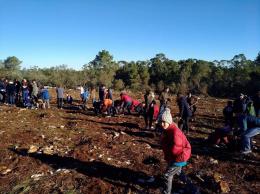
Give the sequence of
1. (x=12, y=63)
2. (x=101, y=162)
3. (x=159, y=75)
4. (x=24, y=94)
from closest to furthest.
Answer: (x=101, y=162) < (x=24, y=94) < (x=159, y=75) < (x=12, y=63)

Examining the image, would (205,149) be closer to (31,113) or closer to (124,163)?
(124,163)

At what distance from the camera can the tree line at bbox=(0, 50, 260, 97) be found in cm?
5594

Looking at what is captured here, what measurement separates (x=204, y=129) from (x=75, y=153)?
6.97 metres

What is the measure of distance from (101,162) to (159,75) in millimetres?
62364

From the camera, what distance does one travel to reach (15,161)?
8.80 meters

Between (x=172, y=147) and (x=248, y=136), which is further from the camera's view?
(x=248, y=136)

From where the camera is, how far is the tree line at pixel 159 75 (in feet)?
184

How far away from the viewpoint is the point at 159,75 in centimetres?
7012

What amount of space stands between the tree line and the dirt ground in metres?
39.4

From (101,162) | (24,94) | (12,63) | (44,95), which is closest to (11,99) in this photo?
(24,94)

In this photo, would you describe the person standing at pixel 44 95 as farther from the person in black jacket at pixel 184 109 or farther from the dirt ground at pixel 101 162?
the person in black jacket at pixel 184 109

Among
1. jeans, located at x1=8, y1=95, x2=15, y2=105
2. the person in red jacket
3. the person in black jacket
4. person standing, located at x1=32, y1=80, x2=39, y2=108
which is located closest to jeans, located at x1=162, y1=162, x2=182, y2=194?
the person in red jacket

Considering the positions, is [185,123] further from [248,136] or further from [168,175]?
[168,175]

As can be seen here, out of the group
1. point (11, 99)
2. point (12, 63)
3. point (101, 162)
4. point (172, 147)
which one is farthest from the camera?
point (12, 63)
